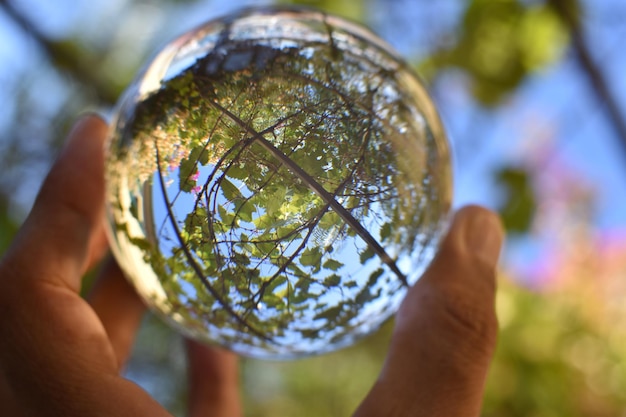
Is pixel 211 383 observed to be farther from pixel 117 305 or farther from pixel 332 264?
pixel 332 264

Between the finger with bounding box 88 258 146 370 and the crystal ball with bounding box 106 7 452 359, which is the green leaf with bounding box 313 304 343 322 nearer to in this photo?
the crystal ball with bounding box 106 7 452 359

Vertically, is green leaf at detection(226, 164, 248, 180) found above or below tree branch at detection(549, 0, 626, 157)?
below

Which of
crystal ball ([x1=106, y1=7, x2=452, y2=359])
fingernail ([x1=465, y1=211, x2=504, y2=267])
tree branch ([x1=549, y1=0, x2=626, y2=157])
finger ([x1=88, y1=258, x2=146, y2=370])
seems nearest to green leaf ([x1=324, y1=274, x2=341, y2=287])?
crystal ball ([x1=106, y1=7, x2=452, y2=359])

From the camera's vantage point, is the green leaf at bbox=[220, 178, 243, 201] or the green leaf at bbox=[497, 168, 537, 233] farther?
the green leaf at bbox=[497, 168, 537, 233]

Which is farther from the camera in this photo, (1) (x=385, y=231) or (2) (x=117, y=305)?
(2) (x=117, y=305)

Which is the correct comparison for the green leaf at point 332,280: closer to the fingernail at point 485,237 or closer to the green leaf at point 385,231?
the green leaf at point 385,231

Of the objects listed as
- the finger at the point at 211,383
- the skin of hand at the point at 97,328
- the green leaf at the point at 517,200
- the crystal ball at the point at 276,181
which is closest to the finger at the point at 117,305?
the finger at the point at 211,383

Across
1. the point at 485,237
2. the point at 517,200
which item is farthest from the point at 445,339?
the point at 517,200
